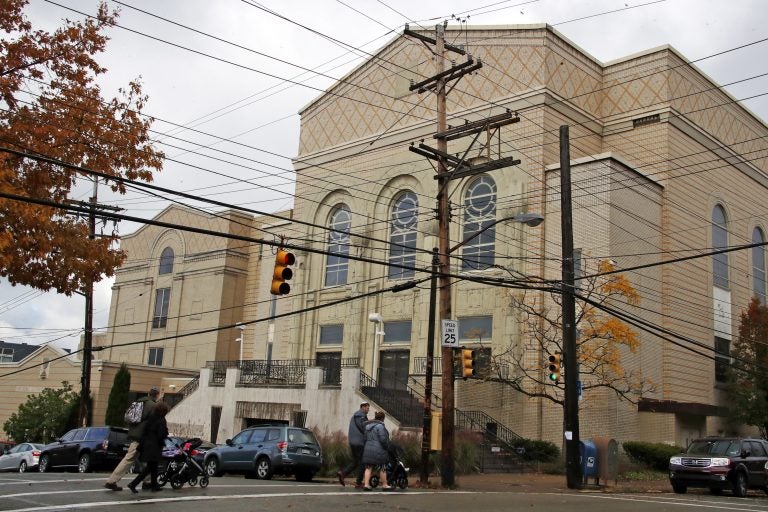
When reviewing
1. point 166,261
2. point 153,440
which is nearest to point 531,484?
point 153,440

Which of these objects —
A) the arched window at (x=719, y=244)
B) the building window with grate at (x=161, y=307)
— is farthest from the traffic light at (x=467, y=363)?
the building window with grate at (x=161, y=307)

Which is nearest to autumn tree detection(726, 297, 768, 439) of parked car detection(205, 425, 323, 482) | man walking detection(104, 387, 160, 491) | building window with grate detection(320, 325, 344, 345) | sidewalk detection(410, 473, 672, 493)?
sidewalk detection(410, 473, 672, 493)

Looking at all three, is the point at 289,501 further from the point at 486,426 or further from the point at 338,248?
the point at 338,248

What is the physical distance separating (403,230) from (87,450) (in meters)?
20.8

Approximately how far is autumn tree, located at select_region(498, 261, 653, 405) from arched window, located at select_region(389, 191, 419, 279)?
8047 millimetres

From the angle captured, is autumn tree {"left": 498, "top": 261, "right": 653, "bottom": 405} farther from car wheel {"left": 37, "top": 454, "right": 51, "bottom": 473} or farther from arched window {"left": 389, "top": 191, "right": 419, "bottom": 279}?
car wheel {"left": 37, "top": 454, "right": 51, "bottom": 473}

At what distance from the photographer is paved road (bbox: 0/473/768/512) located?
11.7 meters

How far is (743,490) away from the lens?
845 inches

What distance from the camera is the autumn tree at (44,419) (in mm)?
39500

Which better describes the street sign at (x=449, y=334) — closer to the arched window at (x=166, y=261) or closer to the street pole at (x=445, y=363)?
the street pole at (x=445, y=363)

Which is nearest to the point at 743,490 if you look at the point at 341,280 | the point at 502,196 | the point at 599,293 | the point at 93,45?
the point at 599,293

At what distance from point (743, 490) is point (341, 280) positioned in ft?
83.8

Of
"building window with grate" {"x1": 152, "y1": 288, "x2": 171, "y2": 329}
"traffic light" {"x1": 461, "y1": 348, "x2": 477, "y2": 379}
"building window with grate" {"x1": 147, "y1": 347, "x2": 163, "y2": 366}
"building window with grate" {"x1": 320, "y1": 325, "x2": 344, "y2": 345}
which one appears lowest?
"traffic light" {"x1": 461, "y1": 348, "x2": 477, "y2": 379}

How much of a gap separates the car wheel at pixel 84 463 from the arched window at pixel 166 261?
33545 millimetres
